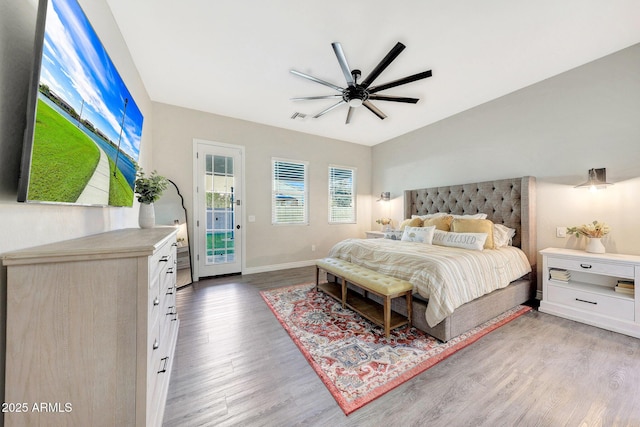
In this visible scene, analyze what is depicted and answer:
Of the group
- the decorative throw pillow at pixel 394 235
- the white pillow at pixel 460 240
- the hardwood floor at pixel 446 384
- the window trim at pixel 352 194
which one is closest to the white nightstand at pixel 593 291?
the hardwood floor at pixel 446 384

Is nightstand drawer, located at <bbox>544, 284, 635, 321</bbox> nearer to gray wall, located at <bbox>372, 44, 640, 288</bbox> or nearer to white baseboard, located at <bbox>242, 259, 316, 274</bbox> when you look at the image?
gray wall, located at <bbox>372, 44, 640, 288</bbox>

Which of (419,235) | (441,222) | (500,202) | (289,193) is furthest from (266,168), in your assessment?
(500,202)

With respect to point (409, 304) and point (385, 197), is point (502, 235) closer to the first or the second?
point (409, 304)

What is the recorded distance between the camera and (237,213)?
4227 mm

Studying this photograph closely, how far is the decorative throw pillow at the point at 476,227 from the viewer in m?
2.99

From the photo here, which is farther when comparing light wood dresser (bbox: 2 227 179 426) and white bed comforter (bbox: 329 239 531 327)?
white bed comforter (bbox: 329 239 531 327)

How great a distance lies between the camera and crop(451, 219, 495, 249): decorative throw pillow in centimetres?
299

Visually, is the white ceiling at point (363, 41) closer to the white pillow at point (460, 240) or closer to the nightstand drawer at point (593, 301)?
the white pillow at point (460, 240)

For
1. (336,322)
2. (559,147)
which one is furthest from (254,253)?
(559,147)

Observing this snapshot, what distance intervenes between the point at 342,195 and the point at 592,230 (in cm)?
398

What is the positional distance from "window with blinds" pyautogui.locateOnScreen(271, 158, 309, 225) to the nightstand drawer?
13.0 feet

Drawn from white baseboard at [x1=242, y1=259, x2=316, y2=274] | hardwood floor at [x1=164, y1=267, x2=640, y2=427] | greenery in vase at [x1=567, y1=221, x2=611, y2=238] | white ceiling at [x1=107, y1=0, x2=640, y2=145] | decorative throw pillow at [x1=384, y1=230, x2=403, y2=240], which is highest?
white ceiling at [x1=107, y1=0, x2=640, y2=145]

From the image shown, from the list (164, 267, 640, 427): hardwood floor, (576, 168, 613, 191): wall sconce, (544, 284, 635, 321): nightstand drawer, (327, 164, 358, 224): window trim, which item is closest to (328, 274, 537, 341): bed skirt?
(164, 267, 640, 427): hardwood floor

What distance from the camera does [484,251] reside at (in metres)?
2.75
